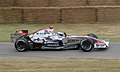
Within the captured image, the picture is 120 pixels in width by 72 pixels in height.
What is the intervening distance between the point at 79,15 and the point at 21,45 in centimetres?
1281

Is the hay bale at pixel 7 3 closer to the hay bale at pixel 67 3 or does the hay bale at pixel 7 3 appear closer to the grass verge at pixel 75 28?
the hay bale at pixel 67 3

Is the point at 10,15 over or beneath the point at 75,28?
over

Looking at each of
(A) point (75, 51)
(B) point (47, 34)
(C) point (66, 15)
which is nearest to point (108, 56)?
(A) point (75, 51)

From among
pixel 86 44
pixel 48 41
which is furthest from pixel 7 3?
pixel 86 44

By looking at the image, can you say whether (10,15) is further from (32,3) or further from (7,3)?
(32,3)

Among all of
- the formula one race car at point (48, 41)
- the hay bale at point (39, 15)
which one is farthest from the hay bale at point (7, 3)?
the formula one race car at point (48, 41)

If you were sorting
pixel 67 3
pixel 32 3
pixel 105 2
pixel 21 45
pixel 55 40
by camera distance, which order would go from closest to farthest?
pixel 55 40
pixel 21 45
pixel 105 2
pixel 67 3
pixel 32 3

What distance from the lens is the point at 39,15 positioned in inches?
1143

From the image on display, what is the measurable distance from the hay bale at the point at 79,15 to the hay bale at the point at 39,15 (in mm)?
869

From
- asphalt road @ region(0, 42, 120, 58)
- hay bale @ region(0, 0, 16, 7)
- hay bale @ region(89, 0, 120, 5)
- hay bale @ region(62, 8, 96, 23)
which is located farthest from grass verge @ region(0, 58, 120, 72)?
hay bale @ region(0, 0, 16, 7)

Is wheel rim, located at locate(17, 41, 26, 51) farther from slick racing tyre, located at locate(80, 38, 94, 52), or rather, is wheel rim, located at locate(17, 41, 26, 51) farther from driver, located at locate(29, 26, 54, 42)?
slick racing tyre, located at locate(80, 38, 94, 52)

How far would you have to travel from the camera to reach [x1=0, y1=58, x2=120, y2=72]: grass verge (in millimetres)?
11719

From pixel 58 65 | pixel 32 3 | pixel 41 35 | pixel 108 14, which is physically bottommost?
pixel 58 65

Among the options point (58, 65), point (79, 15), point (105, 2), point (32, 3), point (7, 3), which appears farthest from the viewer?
point (7, 3)
